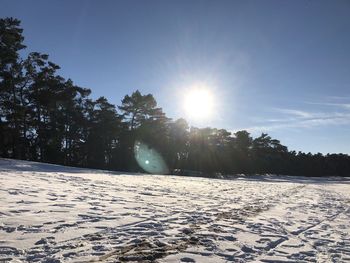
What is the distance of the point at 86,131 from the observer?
56.1 metres

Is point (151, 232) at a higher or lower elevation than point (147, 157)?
lower

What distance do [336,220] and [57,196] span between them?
8.89 meters

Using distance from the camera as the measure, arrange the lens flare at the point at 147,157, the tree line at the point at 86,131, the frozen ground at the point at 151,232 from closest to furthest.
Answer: the frozen ground at the point at 151,232 < the tree line at the point at 86,131 < the lens flare at the point at 147,157

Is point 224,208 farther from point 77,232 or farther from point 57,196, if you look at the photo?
point 77,232

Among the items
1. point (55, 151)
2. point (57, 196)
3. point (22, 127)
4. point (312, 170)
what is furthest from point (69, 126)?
point (312, 170)

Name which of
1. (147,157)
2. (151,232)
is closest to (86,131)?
(147,157)

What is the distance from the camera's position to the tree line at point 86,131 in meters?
40.6

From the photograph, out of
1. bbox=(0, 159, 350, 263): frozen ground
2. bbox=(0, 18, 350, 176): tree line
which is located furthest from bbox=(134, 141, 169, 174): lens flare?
bbox=(0, 159, 350, 263): frozen ground

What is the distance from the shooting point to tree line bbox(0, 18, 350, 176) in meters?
40.6

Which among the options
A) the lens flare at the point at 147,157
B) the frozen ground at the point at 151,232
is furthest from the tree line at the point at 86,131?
the frozen ground at the point at 151,232

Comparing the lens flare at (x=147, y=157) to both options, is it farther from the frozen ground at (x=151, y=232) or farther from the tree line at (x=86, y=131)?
the frozen ground at (x=151, y=232)

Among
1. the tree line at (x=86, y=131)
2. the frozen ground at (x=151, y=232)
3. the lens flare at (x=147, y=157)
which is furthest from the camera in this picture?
the lens flare at (x=147, y=157)

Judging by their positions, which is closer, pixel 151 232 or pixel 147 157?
pixel 151 232

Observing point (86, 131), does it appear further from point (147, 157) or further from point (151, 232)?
point (151, 232)
